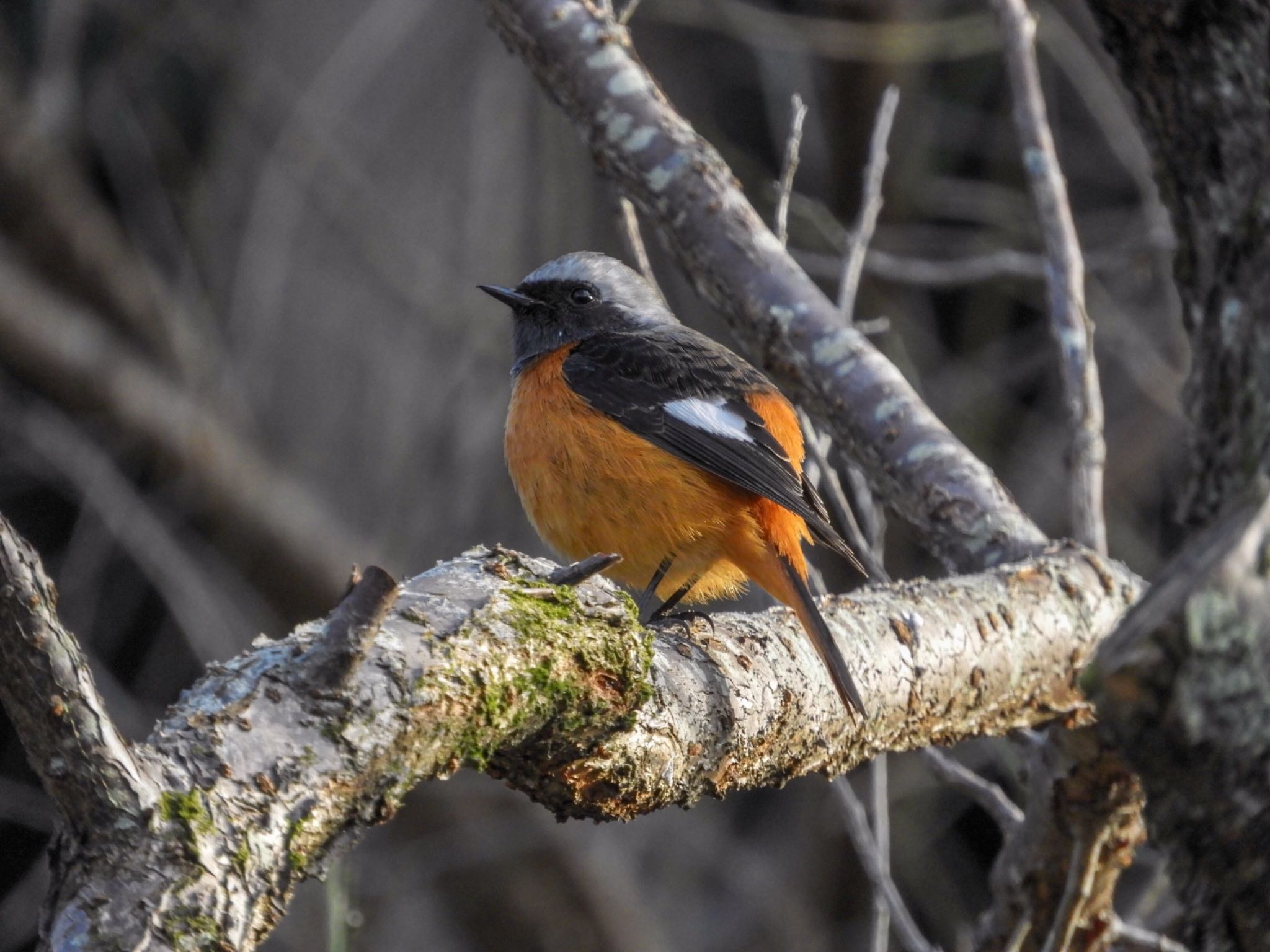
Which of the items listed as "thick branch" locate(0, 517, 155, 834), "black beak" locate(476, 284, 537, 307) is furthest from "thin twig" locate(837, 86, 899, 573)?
"thick branch" locate(0, 517, 155, 834)

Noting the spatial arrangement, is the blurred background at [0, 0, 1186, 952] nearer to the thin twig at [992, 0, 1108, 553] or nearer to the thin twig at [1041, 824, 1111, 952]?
the thin twig at [992, 0, 1108, 553]

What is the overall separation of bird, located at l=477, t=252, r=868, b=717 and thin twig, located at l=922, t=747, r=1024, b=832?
58 cm

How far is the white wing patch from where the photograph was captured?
362 centimetres

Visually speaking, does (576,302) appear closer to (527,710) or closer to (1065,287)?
(1065,287)

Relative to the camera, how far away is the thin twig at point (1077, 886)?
116 inches

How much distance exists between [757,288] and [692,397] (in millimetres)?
410

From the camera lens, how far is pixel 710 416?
370cm

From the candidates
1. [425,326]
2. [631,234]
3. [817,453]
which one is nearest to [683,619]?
[817,453]

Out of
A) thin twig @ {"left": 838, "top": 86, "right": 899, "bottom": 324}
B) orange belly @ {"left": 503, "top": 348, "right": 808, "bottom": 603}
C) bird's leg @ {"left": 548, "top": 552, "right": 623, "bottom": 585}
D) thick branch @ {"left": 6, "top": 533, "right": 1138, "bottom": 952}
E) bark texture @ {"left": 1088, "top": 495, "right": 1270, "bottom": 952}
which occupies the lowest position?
bark texture @ {"left": 1088, "top": 495, "right": 1270, "bottom": 952}

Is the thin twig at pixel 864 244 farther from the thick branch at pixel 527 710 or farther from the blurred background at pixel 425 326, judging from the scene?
the blurred background at pixel 425 326

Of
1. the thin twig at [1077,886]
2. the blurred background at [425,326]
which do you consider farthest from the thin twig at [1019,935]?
the blurred background at [425,326]

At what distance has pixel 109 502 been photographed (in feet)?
20.8

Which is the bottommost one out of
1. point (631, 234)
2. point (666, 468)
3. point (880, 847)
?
point (880, 847)

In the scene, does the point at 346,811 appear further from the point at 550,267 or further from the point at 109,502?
the point at 109,502
